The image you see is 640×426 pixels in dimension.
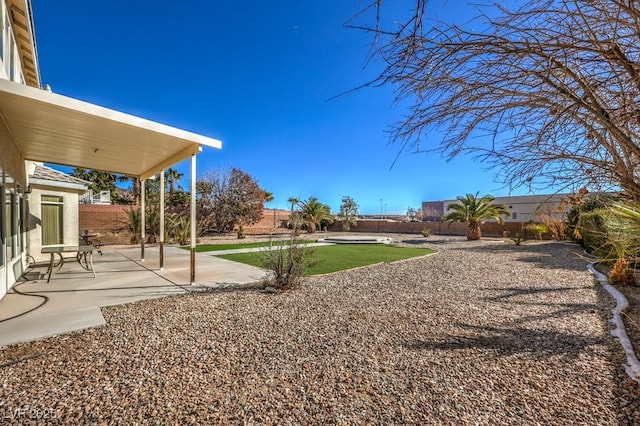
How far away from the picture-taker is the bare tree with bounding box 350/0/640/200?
6.56 ft

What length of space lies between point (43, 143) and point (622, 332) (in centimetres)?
1195

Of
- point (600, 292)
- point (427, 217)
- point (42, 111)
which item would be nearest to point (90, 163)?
point (42, 111)

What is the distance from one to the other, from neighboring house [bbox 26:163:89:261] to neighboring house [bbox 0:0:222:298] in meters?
0.03

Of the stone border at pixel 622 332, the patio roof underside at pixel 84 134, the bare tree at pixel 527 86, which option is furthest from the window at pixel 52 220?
the stone border at pixel 622 332

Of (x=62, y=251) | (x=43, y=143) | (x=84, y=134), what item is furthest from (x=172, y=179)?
(x=84, y=134)

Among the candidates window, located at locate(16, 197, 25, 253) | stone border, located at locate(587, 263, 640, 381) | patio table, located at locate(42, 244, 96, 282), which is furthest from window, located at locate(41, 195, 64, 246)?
stone border, located at locate(587, 263, 640, 381)

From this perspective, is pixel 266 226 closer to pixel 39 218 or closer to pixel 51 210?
pixel 51 210

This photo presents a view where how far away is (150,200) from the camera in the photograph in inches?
830

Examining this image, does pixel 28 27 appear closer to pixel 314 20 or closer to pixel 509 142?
pixel 314 20

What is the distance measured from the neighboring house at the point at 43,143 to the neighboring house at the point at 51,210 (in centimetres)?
3

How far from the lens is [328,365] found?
321 centimetres

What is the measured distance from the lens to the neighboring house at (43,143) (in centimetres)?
499

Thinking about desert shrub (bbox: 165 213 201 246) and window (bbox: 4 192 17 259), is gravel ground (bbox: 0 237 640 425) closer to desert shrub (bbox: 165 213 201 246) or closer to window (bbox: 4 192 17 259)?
window (bbox: 4 192 17 259)

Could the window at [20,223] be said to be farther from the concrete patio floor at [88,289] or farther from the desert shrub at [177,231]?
the desert shrub at [177,231]
